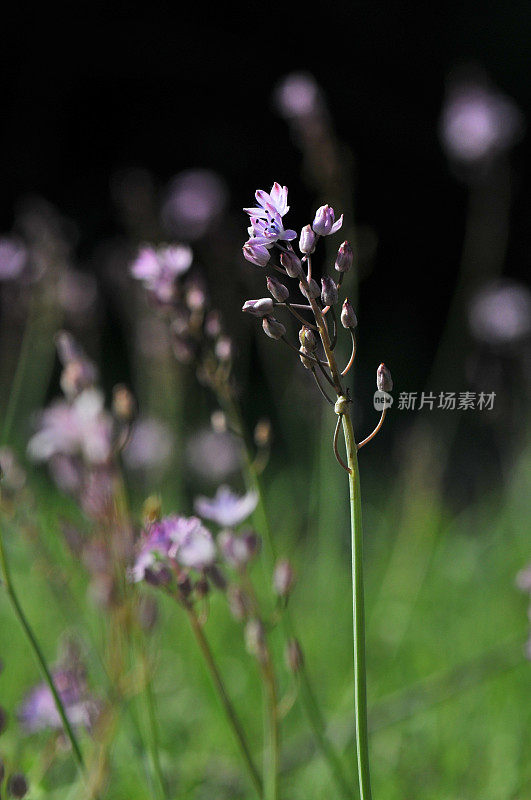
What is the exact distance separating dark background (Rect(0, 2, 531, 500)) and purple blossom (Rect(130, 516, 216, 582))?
3909 mm

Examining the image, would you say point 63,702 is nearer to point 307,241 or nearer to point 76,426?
point 76,426

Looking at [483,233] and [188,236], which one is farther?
[483,233]

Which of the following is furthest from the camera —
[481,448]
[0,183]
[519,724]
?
[0,183]

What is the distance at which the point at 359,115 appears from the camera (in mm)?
5172

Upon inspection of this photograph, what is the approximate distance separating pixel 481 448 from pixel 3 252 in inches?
108

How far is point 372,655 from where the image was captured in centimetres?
222

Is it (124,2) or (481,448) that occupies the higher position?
(124,2)

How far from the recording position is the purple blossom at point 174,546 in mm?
970

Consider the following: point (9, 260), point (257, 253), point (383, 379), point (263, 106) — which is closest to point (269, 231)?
point (257, 253)

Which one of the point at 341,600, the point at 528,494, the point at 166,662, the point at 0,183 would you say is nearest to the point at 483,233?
the point at 0,183

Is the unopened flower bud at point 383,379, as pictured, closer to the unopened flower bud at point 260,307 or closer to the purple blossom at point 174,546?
the unopened flower bud at point 260,307

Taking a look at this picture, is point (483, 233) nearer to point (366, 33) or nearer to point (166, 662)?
point (366, 33)

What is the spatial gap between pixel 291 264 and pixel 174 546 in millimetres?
329

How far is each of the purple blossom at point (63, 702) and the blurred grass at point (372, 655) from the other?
74 mm
